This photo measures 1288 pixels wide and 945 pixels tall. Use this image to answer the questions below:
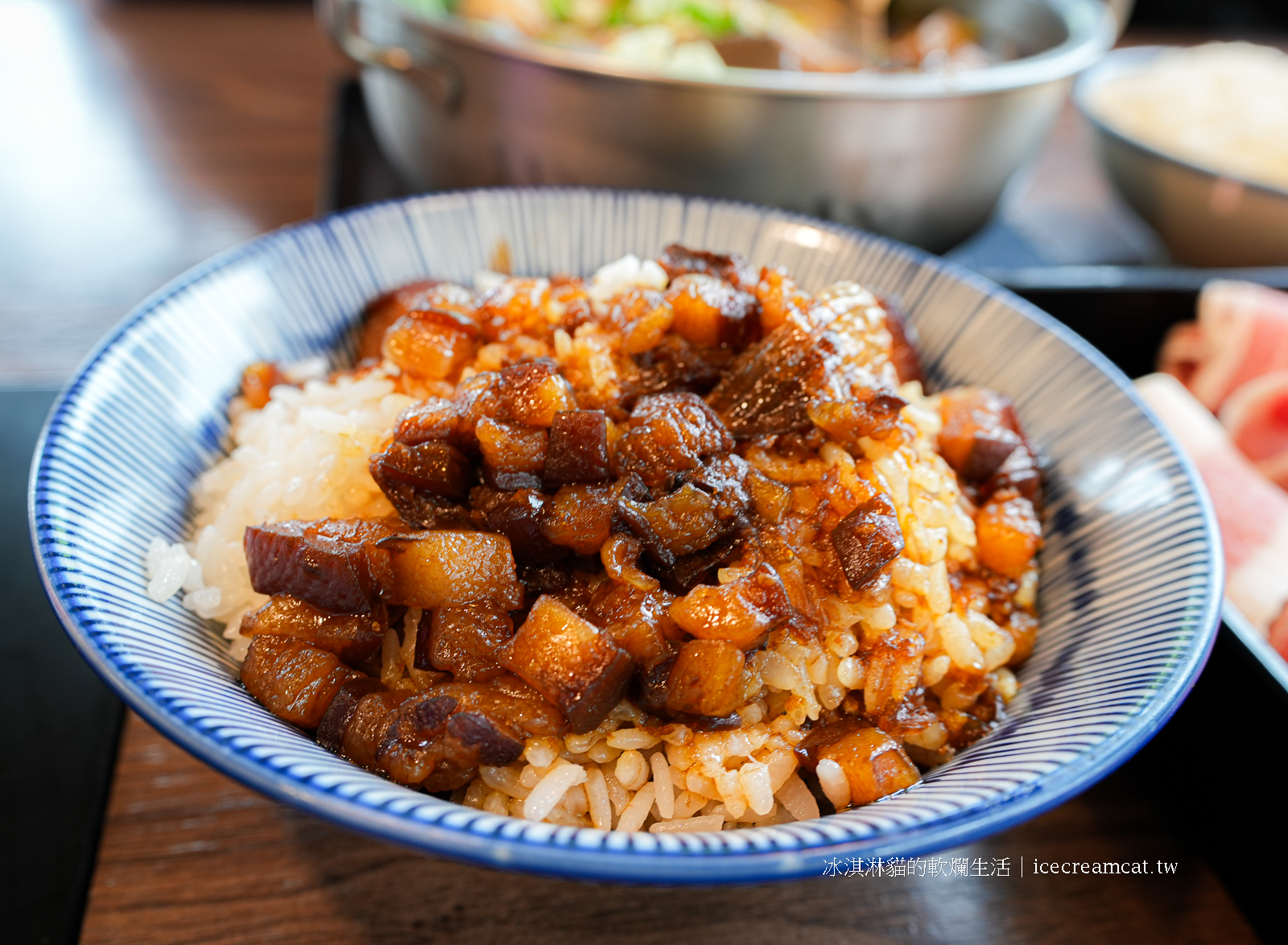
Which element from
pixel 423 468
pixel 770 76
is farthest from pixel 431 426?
pixel 770 76

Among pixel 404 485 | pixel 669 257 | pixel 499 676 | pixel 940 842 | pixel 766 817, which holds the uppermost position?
pixel 669 257

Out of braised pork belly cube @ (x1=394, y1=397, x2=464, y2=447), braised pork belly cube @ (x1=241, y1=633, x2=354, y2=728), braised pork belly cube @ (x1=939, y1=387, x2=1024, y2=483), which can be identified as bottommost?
braised pork belly cube @ (x1=241, y1=633, x2=354, y2=728)

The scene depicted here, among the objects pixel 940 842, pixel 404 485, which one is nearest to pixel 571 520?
pixel 404 485

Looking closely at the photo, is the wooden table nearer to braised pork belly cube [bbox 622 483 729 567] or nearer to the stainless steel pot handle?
braised pork belly cube [bbox 622 483 729 567]

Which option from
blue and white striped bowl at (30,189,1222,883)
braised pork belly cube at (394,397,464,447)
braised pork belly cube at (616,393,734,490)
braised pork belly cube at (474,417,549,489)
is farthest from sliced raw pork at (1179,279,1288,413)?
braised pork belly cube at (394,397,464,447)

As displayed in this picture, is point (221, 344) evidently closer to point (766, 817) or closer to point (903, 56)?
point (766, 817)

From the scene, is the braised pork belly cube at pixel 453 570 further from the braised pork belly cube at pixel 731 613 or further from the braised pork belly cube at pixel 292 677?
the braised pork belly cube at pixel 731 613
